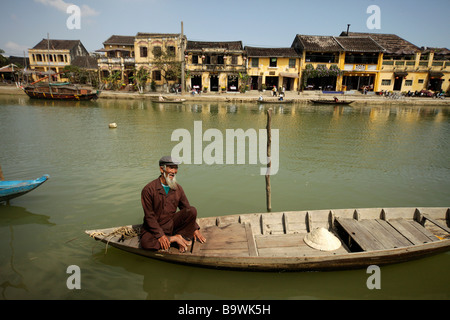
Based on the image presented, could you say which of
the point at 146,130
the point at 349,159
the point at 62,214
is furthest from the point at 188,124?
the point at 62,214

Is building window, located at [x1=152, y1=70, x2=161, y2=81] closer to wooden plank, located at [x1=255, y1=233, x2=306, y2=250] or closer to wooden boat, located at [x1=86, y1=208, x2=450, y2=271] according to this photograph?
wooden boat, located at [x1=86, y1=208, x2=450, y2=271]

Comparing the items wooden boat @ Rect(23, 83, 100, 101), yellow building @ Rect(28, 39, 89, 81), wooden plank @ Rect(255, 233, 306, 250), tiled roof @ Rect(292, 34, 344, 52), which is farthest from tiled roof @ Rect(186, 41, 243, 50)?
wooden plank @ Rect(255, 233, 306, 250)

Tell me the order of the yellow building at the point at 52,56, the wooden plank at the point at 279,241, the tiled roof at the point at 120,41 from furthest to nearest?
the yellow building at the point at 52,56
the tiled roof at the point at 120,41
the wooden plank at the point at 279,241

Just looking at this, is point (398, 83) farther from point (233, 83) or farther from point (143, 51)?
point (143, 51)

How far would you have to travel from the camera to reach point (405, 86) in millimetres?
37469

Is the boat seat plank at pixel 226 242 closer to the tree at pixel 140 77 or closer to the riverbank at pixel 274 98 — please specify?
the riverbank at pixel 274 98

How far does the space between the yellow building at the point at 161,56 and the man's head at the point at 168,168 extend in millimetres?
34019

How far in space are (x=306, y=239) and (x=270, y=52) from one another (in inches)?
1460

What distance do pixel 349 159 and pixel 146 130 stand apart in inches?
505

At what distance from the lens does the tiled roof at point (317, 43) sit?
36.5 m

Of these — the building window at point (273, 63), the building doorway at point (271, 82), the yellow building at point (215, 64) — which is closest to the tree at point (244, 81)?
the yellow building at point (215, 64)

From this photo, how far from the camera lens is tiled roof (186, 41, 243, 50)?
3800 cm
